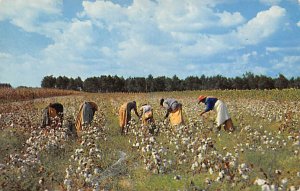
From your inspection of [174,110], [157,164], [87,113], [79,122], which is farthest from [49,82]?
[157,164]

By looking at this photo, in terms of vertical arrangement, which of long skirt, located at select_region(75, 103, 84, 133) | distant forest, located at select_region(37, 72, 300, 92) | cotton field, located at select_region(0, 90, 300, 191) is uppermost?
distant forest, located at select_region(37, 72, 300, 92)

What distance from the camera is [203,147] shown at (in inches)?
361

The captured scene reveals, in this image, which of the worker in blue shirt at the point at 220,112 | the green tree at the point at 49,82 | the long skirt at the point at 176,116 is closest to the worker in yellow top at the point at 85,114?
the long skirt at the point at 176,116

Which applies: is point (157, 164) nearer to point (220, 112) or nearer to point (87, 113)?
point (220, 112)

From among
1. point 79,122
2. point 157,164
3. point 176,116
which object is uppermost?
point 176,116

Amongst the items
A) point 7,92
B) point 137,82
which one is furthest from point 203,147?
point 137,82

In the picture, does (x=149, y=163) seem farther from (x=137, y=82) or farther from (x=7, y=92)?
(x=137, y=82)

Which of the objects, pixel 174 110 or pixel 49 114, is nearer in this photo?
pixel 174 110

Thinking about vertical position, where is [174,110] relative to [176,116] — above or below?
above

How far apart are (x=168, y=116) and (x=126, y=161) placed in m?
6.94

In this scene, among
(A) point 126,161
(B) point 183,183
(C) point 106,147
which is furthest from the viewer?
(C) point 106,147

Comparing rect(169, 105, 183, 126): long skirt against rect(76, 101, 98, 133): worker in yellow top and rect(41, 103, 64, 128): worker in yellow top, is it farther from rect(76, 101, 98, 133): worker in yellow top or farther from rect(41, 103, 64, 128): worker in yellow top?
rect(41, 103, 64, 128): worker in yellow top

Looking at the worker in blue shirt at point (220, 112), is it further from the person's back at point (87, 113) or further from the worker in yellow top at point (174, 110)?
the person's back at point (87, 113)

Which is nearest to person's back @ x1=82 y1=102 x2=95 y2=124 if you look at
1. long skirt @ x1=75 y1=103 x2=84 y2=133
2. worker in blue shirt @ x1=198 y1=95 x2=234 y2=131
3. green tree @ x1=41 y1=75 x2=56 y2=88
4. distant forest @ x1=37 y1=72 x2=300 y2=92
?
long skirt @ x1=75 y1=103 x2=84 y2=133
